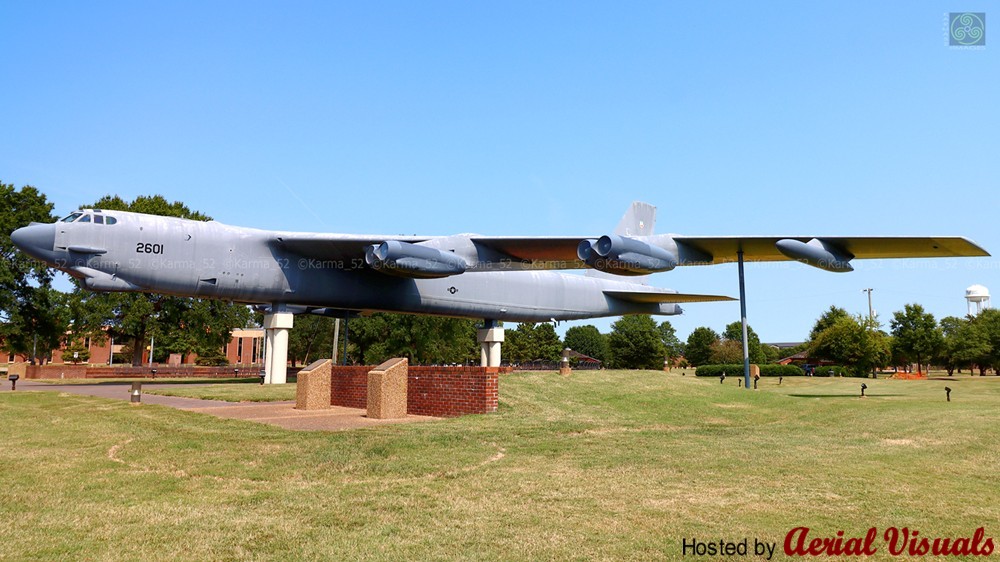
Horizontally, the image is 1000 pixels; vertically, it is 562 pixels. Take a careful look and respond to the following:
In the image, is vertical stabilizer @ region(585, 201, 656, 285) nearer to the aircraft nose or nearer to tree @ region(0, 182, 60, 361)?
the aircraft nose

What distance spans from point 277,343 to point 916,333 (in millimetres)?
64168

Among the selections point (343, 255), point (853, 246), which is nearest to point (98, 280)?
point (343, 255)

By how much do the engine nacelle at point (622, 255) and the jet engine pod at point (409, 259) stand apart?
16.7 feet

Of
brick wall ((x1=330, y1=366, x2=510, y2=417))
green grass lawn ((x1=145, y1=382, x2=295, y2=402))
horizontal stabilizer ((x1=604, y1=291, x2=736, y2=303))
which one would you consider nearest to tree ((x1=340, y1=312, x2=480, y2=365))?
horizontal stabilizer ((x1=604, y1=291, x2=736, y2=303))

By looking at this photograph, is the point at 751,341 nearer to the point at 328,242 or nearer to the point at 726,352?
the point at 726,352

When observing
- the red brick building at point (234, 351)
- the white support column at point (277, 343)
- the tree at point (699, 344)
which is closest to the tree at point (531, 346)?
the tree at point (699, 344)

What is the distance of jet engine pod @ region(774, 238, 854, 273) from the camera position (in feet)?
68.3

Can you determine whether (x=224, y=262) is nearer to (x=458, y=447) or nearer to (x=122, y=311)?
(x=458, y=447)

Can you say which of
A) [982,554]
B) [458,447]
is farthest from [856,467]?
[458,447]

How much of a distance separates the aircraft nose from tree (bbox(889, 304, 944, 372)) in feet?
240

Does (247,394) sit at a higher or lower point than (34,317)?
lower

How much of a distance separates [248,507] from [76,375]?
53153 mm

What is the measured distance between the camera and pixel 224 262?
22.0m

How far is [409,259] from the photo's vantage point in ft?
71.8
